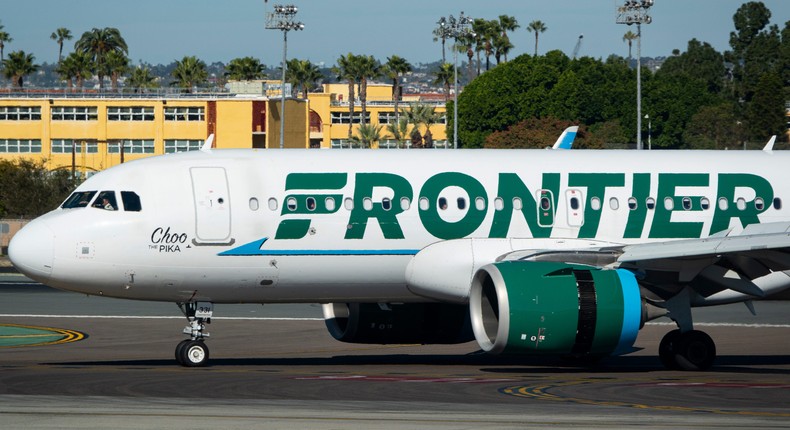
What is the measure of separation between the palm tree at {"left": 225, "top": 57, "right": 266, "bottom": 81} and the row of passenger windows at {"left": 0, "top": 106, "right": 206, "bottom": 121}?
166 feet

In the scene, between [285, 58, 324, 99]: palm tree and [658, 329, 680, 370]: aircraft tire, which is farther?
[285, 58, 324, 99]: palm tree

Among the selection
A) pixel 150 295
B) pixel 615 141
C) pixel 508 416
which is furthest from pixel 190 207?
pixel 615 141

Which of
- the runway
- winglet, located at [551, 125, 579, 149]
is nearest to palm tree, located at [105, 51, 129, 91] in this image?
the runway

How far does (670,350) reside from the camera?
25.5m

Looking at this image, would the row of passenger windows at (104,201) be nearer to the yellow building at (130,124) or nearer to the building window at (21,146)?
the yellow building at (130,124)

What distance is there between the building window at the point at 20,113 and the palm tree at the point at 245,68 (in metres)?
50.7

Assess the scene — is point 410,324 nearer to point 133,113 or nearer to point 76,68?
point 133,113

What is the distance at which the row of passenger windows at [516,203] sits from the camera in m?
24.8

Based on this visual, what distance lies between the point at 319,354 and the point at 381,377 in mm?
6243

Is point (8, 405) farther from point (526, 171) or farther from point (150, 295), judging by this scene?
point (526, 171)

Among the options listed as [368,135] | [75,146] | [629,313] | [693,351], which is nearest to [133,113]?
[75,146]

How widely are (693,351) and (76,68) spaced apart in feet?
525

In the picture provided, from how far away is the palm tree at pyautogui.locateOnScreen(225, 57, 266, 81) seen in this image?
177m

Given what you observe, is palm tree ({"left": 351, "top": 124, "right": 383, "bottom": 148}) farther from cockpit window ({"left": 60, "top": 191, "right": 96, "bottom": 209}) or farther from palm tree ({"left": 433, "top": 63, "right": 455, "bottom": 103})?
cockpit window ({"left": 60, "top": 191, "right": 96, "bottom": 209})
